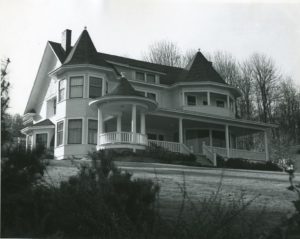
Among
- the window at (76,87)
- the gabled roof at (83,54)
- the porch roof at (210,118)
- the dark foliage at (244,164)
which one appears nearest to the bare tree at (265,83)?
the dark foliage at (244,164)

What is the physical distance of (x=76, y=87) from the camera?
65.7ft

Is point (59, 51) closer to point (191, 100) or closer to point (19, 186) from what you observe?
point (191, 100)

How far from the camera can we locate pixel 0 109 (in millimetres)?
5418

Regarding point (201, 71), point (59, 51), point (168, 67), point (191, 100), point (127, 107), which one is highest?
point (168, 67)

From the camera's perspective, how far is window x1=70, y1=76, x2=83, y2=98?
784 inches

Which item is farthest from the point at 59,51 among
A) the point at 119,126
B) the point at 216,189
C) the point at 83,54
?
the point at 216,189

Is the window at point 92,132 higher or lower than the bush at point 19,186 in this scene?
higher

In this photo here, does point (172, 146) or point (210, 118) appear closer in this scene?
point (172, 146)

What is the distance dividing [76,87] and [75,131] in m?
1.97

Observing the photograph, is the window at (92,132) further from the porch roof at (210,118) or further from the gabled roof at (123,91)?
the porch roof at (210,118)

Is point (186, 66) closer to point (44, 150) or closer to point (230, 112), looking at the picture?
point (230, 112)

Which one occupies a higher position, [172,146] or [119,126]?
[119,126]

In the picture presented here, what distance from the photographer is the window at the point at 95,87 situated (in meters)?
20.0

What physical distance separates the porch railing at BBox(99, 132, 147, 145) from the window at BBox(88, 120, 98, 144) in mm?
1043
